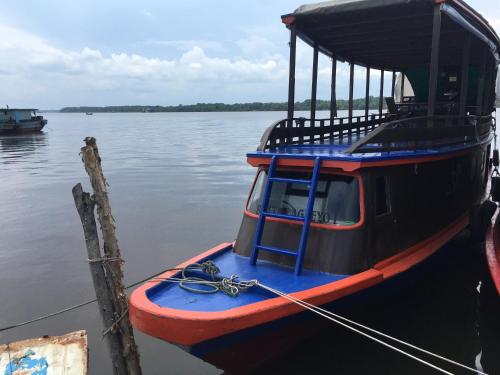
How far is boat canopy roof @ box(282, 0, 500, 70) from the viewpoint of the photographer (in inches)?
290

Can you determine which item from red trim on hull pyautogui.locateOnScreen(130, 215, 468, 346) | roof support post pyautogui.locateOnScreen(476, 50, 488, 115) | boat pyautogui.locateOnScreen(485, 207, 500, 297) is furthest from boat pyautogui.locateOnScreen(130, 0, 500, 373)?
roof support post pyautogui.locateOnScreen(476, 50, 488, 115)

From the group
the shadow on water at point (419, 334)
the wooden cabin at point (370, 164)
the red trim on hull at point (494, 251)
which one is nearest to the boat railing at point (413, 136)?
the wooden cabin at point (370, 164)

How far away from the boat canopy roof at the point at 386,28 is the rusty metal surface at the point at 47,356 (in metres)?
6.42

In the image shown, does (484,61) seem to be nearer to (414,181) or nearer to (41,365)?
(414,181)

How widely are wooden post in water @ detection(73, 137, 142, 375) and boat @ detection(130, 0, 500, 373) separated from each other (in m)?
0.31

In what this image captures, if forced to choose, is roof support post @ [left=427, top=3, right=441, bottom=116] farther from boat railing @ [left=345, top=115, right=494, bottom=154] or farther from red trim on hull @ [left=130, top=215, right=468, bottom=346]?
red trim on hull @ [left=130, top=215, right=468, bottom=346]

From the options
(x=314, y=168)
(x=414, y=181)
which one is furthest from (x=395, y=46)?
(x=314, y=168)

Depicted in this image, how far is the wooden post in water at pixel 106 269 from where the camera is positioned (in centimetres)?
490

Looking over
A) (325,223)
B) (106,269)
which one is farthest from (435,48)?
(106,269)

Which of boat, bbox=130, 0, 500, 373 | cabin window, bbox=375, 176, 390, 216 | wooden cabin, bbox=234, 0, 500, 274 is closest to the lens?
boat, bbox=130, 0, 500, 373

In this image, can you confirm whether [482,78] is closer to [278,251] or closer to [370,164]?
[370,164]

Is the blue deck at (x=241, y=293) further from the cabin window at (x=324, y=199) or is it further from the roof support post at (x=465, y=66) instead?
the roof support post at (x=465, y=66)

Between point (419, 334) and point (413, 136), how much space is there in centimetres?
300

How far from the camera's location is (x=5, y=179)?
21672 mm
